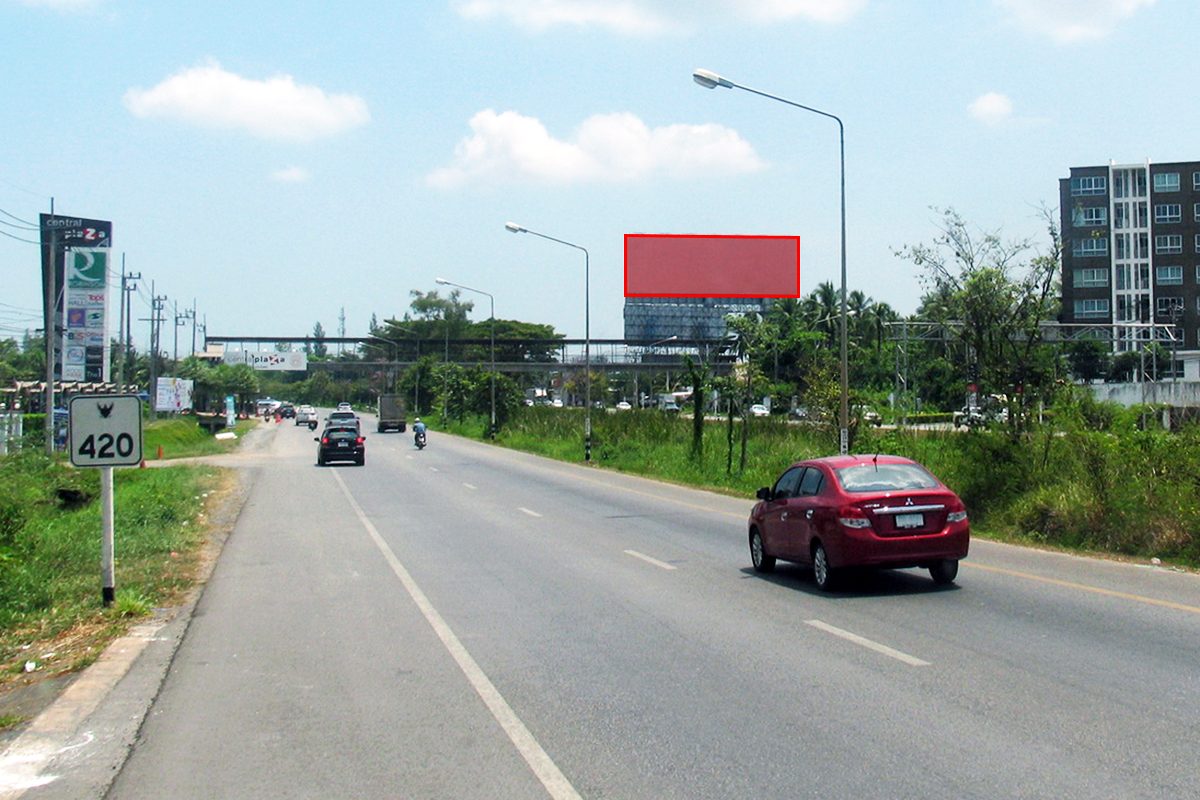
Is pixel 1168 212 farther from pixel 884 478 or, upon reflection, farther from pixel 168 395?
pixel 884 478

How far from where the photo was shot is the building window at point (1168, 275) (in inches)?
3228

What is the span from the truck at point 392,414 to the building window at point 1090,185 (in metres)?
53.6

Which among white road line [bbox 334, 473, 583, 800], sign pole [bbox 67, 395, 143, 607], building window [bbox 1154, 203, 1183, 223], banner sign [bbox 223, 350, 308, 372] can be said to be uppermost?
building window [bbox 1154, 203, 1183, 223]

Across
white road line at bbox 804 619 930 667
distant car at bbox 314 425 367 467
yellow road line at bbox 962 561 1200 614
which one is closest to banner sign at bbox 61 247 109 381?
distant car at bbox 314 425 367 467

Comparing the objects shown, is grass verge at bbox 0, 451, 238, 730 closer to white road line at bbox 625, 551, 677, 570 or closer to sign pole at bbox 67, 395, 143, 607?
sign pole at bbox 67, 395, 143, 607

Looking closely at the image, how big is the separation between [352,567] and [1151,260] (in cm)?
8177

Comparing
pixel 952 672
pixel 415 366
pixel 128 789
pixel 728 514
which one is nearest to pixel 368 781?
pixel 128 789

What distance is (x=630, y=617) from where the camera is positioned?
1088cm

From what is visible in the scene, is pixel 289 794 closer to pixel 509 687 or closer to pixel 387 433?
pixel 509 687

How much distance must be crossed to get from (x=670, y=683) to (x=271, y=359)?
117436mm

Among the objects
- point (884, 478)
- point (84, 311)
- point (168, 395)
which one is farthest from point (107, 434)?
point (168, 395)

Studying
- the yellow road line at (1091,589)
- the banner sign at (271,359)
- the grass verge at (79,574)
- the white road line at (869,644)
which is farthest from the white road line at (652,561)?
the banner sign at (271,359)

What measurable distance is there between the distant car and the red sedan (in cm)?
3175

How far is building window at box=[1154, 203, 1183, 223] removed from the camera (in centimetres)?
8194
